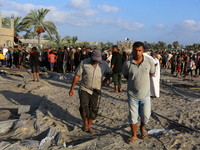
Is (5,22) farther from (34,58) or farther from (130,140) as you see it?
(130,140)

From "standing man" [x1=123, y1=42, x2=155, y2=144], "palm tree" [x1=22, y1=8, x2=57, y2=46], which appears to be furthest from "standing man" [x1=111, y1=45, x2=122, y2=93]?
"palm tree" [x1=22, y1=8, x2=57, y2=46]

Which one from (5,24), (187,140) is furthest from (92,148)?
(5,24)

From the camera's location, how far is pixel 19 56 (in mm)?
16422

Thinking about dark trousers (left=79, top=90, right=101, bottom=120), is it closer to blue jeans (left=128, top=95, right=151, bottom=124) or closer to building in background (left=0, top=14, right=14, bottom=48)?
blue jeans (left=128, top=95, right=151, bottom=124)

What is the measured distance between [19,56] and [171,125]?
13753 mm

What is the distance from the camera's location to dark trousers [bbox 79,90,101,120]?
467 centimetres

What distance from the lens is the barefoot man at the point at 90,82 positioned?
15.0ft

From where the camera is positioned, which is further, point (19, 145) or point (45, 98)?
point (45, 98)

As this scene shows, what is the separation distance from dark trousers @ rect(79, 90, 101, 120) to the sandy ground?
41 centimetres

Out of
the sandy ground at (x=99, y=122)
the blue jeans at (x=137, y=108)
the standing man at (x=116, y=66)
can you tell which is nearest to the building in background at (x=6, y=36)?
the sandy ground at (x=99, y=122)

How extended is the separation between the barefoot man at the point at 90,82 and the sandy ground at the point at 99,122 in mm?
483

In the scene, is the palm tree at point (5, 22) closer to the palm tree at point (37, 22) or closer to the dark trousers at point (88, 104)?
the palm tree at point (37, 22)

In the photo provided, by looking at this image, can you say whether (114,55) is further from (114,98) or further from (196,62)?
(196,62)

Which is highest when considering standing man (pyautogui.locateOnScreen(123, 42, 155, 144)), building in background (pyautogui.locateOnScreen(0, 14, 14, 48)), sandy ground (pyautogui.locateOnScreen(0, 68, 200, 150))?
building in background (pyautogui.locateOnScreen(0, 14, 14, 48))
